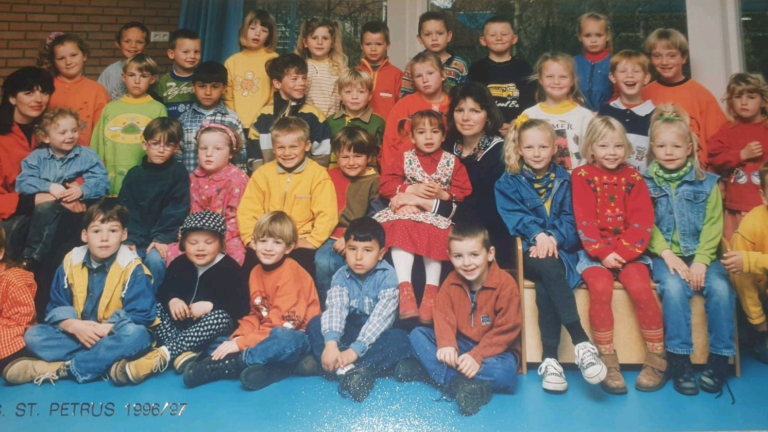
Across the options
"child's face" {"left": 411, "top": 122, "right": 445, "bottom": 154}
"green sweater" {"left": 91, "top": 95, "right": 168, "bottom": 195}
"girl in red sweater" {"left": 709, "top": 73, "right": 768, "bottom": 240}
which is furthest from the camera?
"green sweater" {"left": 91, "top": 95, "right": 168, "bottom": 195}

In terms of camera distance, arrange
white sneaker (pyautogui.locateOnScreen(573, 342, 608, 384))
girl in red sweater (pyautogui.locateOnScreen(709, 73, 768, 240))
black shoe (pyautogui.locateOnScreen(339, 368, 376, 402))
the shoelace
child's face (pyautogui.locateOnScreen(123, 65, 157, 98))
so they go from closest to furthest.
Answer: white sneaker (pyautogui.locateOnScreen(573, 342, 608, 384))
black shoe (pyautogui.locateOnScreen(339, 368, 376, 402))
the shoelace
girl in red sweater (pyautogui.locateOnScreen(709, 73, 768, 240))
child's face (pyautogui.locateOnScreen(123, 65, 157, 98))

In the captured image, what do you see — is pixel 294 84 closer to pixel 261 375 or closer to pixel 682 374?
pixel 261 375

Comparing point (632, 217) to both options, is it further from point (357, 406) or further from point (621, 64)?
point (357, 406)

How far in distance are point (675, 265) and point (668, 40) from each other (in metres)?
1.11

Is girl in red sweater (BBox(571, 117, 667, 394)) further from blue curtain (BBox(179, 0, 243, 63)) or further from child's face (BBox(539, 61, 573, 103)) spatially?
blue curtain (BBox(179, 0, 243, 63))

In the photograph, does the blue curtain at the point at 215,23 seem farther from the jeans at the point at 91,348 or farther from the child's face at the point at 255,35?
the jeans at the point at 91,348

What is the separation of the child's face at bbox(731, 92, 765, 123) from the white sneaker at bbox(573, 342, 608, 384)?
1.36m

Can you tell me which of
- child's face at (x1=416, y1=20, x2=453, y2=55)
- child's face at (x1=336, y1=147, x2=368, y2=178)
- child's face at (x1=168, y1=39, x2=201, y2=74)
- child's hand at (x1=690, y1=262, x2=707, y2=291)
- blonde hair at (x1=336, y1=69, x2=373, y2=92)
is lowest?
child's hand at (x1=690, y1=262, x2=707, y2=291)

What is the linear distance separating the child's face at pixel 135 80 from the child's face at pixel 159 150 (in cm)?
31

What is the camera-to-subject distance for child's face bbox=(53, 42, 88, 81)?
3.09 m

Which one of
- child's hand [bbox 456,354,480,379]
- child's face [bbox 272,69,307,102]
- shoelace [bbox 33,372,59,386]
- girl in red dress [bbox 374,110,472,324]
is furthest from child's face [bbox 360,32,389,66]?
shoelace [bbox 33,372,59,386]

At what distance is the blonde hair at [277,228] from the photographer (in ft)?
8.98

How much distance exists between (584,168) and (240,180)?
5.11ft

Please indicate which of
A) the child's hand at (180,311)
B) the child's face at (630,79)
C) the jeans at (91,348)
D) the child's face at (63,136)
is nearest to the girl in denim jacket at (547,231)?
the child's face at (630,79)
